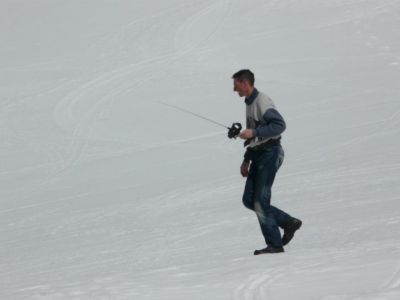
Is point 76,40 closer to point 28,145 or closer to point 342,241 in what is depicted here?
point 28,145

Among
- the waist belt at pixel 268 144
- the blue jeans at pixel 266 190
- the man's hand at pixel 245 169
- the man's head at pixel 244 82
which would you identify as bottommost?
the blue jeans at pixel 266 190

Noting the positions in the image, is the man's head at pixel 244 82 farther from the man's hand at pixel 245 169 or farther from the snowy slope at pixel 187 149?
the snowy slope at pixel 187 149

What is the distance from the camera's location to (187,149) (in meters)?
15.0

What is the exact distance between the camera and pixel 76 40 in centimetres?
2180

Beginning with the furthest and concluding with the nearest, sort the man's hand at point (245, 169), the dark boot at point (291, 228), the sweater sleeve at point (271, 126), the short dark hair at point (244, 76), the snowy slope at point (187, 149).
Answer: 1. the dark boot at point (291, 228)
2. the man's hand at point (245, 169)
3. the short dark hair at point (244, 76)
4. the sweater sleeve at point (271, 126)
5. the snowy slope at point (187, 149)

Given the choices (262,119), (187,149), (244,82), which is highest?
(187,149)

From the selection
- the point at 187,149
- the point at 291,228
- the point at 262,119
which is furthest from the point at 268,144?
the point at 187,149

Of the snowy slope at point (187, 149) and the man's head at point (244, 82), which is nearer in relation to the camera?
the snowy slope at point (187, 149)

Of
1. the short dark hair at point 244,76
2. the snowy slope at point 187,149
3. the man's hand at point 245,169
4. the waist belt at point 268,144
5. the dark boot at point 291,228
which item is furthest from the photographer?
the dark boot at point 291,228

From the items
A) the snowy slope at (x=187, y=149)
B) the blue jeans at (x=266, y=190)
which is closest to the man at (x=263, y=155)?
the blue jeans at (x=266, y=190)

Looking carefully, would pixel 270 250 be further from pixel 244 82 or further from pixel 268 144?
pixel 244 82

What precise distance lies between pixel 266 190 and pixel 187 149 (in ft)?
21.6

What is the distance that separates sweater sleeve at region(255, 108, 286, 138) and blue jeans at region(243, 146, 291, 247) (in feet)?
0.89

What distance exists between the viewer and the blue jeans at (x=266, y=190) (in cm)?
840
